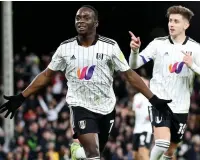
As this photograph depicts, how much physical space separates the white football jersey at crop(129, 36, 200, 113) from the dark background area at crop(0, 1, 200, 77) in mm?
15321

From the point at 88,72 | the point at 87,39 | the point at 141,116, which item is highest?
the point at 87,39

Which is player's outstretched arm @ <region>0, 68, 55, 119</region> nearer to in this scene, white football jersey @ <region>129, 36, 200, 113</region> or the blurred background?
white football jersey @ <region>129, 36, 200, 113</region>

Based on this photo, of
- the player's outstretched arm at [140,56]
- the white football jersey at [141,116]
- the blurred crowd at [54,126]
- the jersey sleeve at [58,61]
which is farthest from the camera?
the blurred crowd at [54,126]

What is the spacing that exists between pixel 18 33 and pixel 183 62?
19929 millimetres

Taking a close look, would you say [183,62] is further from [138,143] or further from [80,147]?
[138,143]

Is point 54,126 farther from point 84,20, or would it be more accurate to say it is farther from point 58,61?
point 84,20

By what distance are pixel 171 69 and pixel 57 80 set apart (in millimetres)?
13975

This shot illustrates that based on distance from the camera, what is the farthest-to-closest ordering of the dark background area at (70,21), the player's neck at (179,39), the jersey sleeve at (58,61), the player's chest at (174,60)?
the dark background area at (70,21)
the player's neck at (179,39)
the player's chest at (174,60)
the jersey sleeve at (58,61)

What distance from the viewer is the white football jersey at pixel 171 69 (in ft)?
38.9

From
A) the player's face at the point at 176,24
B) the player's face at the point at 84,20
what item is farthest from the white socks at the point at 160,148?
the player's face at the point at 84,20

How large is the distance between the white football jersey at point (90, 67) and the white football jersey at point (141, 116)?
4.51 meters

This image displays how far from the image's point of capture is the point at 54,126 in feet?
75.0

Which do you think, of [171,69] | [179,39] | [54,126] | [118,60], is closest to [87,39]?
[118,60]

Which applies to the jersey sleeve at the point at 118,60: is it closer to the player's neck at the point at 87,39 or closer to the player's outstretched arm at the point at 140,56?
the player's neck at the point at 87,39
